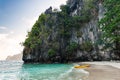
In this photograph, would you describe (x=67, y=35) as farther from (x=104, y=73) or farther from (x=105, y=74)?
(x=105, y=74)

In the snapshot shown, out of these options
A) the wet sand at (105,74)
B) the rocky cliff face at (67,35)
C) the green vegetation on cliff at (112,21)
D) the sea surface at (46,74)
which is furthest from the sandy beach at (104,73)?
the rocky cliff face at (67,35)

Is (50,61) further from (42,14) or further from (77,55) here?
(42,14)

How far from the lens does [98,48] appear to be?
61.2 m

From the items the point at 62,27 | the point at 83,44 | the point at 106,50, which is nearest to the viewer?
the point at 106,50

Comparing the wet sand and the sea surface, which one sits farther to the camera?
the sea surface

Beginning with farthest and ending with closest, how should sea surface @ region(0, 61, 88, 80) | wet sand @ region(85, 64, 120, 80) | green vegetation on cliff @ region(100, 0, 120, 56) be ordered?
green vegetation on cliff @ region(100, 0, 120, 56) < sea surface @ region(0, 61, 88, 80) < wet sand @ region(85, 64, 120, 80)

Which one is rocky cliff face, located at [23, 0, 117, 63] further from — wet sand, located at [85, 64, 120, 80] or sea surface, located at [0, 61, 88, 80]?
wet sand, located at [85, 64, 120, 80]

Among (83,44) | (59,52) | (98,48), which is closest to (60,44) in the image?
(59,52)

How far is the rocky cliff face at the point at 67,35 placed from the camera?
6425 cm

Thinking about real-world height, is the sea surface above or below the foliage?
below

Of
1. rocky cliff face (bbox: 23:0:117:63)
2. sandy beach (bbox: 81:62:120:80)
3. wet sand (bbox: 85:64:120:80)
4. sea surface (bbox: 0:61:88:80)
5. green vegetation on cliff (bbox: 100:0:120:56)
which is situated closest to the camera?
wet sand (bbox: 85:64:120:80)

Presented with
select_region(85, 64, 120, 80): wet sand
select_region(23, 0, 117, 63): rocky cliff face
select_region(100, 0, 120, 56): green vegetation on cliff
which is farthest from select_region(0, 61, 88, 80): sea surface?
select_region(23, 0, 117, 63): rocky cliff face

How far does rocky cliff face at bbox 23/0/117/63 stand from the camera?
64.2 m

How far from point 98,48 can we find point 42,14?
22.3 meters
